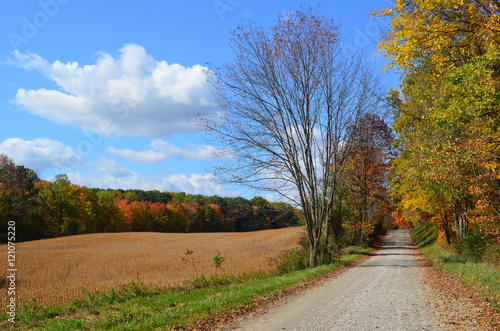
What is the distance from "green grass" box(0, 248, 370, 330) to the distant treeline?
15.9 feet

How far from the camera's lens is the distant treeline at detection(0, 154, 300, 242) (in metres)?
20.8

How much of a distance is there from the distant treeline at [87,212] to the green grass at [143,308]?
4.86 m

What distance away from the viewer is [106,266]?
25078mm

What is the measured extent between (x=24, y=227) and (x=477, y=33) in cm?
5980

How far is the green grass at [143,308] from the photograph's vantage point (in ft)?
27.9

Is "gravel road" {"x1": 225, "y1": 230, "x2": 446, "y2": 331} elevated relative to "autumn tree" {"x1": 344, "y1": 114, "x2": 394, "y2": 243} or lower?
lower

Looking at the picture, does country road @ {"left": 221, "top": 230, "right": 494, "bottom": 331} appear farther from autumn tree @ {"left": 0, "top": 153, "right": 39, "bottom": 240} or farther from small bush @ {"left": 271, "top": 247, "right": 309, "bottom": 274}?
autumn tree @ {"left": 0, "top": 153, "right": 39, "bottom": 240}

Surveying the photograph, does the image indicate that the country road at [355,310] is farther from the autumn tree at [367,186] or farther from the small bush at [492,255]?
the autumn tree at [367,186]

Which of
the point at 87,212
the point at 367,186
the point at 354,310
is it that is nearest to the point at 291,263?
the point at 354,310

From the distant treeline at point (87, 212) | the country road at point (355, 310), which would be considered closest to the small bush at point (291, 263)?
the distant treeline at point (87, 212)

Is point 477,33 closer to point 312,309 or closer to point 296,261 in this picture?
point 312,309

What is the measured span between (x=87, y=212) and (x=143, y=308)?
71.5 metres

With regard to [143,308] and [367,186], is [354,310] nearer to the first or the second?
[143,308]

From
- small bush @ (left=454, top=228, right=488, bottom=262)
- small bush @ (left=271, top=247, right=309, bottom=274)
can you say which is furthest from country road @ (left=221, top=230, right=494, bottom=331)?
small bush @ (left=454, top=228, right=488, bottom=262)
